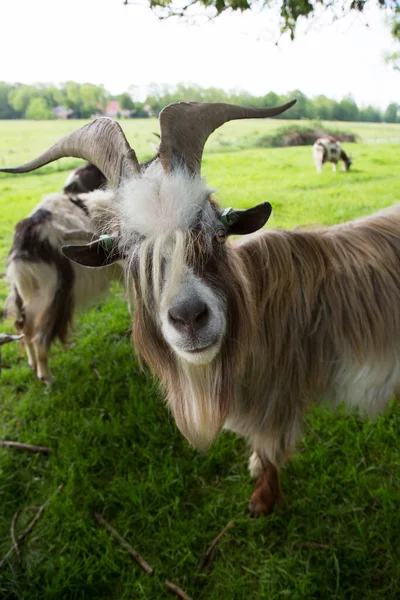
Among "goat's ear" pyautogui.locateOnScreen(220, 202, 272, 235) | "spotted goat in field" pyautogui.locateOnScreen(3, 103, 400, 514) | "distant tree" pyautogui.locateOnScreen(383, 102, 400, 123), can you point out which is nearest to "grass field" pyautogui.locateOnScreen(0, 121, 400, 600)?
"spotted goat in field" pyautogui.locateOnScreen(3, 103, 400, 514)

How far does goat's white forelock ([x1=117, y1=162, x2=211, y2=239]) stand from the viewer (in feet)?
5.70

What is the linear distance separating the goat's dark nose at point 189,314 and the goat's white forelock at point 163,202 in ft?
1.03

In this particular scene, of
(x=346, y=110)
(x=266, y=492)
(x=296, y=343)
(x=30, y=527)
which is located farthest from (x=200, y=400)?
(x=346, y=110)

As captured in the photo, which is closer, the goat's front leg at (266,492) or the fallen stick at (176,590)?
the fallen stick at (176,590)

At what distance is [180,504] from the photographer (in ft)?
9.48

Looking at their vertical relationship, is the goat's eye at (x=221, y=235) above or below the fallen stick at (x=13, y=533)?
above

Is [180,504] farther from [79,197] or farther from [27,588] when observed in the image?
[79,197]

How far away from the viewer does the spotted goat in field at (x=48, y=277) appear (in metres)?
3.58

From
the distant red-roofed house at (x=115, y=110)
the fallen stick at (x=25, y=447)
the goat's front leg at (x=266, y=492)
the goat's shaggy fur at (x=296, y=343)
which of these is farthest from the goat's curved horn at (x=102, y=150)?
the distant red-roofed house at (x=115, y=110)

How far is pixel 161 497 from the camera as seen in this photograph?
294cm

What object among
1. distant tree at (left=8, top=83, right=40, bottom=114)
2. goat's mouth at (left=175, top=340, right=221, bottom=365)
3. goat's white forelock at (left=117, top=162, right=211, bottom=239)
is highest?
distant tree at (left=8, top=83, right=40, bottom=114)

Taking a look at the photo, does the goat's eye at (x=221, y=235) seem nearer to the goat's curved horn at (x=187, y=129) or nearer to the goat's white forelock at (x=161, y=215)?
the goat's white forelock at (x=161, y=215)

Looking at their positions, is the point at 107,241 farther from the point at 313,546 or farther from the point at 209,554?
the point at 313,546

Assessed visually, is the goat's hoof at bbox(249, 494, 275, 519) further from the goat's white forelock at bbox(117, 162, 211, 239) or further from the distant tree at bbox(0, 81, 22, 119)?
the distant tree at bbox(0, 81, 22, 119)
